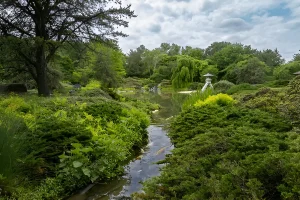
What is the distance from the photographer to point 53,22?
12.6 m

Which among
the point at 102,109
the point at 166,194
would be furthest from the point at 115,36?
the point at 166,194

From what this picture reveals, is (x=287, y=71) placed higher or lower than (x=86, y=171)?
higher

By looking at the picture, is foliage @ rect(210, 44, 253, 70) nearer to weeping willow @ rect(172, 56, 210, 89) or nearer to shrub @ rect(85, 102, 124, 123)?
weeping willow @ rect(172, 56, 210, 89)

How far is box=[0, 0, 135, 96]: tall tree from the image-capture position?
11492 mm

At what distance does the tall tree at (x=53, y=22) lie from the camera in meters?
11.5

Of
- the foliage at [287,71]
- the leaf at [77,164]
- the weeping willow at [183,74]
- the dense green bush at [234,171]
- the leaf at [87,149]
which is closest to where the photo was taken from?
the dense green bush at [234,171]

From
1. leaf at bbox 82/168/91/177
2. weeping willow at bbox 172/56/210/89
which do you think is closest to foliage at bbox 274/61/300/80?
weeping willow at bbox 172/56/210/89

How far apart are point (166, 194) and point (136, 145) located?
4116 millimetres

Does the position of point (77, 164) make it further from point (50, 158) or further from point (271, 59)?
point (271, 59)

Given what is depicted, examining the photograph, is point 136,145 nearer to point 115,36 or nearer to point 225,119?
point 225,119

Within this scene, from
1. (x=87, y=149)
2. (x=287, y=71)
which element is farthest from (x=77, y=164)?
(x=287, y=71)

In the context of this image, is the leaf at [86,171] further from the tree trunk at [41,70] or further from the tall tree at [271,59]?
the tall tree at [271,59]

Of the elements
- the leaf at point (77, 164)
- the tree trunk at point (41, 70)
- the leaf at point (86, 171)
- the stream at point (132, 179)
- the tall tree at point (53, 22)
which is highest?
the tall tree at point (53, 22)

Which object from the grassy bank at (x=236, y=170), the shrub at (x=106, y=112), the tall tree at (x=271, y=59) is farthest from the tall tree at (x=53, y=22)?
the tall tree at (x=271, y=59)
